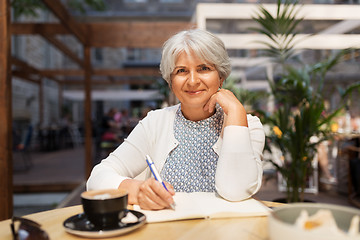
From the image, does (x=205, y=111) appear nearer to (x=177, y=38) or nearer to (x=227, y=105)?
(x=227, y=105)

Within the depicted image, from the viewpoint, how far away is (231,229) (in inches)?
29.6

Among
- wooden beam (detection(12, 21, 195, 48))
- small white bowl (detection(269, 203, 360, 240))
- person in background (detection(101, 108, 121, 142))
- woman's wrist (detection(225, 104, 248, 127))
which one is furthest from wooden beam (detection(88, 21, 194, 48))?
small white bowl (detection(269, 203, 360, 240))

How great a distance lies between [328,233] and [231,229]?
0.32 metres

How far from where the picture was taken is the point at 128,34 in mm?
5520

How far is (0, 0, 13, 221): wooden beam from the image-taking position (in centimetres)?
236

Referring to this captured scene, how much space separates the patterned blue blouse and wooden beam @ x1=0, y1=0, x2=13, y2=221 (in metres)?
1.58

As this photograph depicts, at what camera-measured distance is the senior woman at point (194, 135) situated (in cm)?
109

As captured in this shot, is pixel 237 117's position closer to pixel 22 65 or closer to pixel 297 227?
pixel 297 227

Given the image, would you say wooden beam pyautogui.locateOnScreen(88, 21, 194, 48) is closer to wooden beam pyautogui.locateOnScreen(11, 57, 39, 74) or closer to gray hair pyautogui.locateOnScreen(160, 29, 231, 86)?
wooden beam pyautogui.locateOnScreen(11, 57, 39, 74)

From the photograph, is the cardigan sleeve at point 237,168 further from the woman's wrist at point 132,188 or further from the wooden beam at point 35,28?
the wooden beam at point 35,28

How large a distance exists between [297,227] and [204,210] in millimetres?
412

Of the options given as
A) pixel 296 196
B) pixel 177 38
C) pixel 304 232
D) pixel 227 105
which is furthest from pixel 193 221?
pixel 296 196

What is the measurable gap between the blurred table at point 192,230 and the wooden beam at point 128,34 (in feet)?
16.0

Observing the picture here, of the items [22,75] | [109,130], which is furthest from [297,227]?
[22,75]
